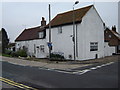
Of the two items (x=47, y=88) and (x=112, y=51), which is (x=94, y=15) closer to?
(x=112, y=51)

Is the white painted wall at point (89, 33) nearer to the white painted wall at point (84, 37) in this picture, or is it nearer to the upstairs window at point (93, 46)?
the white painted wall at point (84, 37)

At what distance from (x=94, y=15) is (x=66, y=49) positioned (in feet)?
23.4

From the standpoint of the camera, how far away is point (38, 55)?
3194cm

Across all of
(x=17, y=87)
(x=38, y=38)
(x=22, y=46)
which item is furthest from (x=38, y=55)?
(x=17, y=87)

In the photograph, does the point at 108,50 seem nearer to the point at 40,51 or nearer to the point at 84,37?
the point at 84,37

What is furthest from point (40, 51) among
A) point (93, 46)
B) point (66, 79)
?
point (66, 79)

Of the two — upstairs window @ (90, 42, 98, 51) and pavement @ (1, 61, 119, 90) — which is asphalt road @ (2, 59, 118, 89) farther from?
upstairs window @ (90, 42, 98, 51)

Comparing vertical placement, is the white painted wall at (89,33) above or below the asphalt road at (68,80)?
above

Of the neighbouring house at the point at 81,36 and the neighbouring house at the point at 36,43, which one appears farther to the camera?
the neighbouring house at the point at 36,43

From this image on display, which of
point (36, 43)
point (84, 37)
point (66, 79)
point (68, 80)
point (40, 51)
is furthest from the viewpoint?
point (36, 43)

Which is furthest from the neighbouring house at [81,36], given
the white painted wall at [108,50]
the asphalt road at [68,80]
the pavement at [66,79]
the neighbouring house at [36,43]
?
the asphalt road at [68,80]

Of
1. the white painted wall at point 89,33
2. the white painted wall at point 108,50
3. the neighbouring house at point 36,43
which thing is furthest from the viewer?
the white painted wall at point 108,50

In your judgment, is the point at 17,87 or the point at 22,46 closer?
the point at 17,87

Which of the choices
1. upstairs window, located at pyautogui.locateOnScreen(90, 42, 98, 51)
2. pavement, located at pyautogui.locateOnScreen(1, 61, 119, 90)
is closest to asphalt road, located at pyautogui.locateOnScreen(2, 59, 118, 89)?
pavement, located at pyautogui.locateOnScreen(1, 61, 119, 90)
